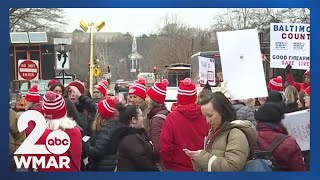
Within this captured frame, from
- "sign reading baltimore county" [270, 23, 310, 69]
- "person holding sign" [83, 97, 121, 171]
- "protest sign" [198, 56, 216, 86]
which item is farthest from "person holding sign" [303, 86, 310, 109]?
"person holding sign" [83, 97, 121, 171]

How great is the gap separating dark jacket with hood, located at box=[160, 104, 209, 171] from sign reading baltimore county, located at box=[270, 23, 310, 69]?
1.67 feet

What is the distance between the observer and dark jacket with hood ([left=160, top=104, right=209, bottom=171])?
30.4ft

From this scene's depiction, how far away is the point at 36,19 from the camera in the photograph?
923cm

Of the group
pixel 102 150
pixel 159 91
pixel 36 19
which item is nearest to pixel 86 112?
pixel 102 150

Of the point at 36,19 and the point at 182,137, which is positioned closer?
the point at 36,19

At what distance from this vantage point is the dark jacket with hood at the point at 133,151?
365 inches

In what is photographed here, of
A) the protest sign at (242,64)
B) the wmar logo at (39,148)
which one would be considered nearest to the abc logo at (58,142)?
the wmar logo at (39,148)

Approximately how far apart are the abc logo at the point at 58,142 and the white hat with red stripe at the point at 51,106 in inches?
3.5

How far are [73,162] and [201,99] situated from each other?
767mm

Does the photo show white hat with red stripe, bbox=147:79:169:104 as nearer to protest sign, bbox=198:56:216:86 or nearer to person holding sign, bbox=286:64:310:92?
protest sign, bbox=198:56:216:86

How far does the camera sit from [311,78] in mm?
9195

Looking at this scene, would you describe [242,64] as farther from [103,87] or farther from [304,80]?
[103,87]

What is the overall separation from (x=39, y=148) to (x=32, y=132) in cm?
9
